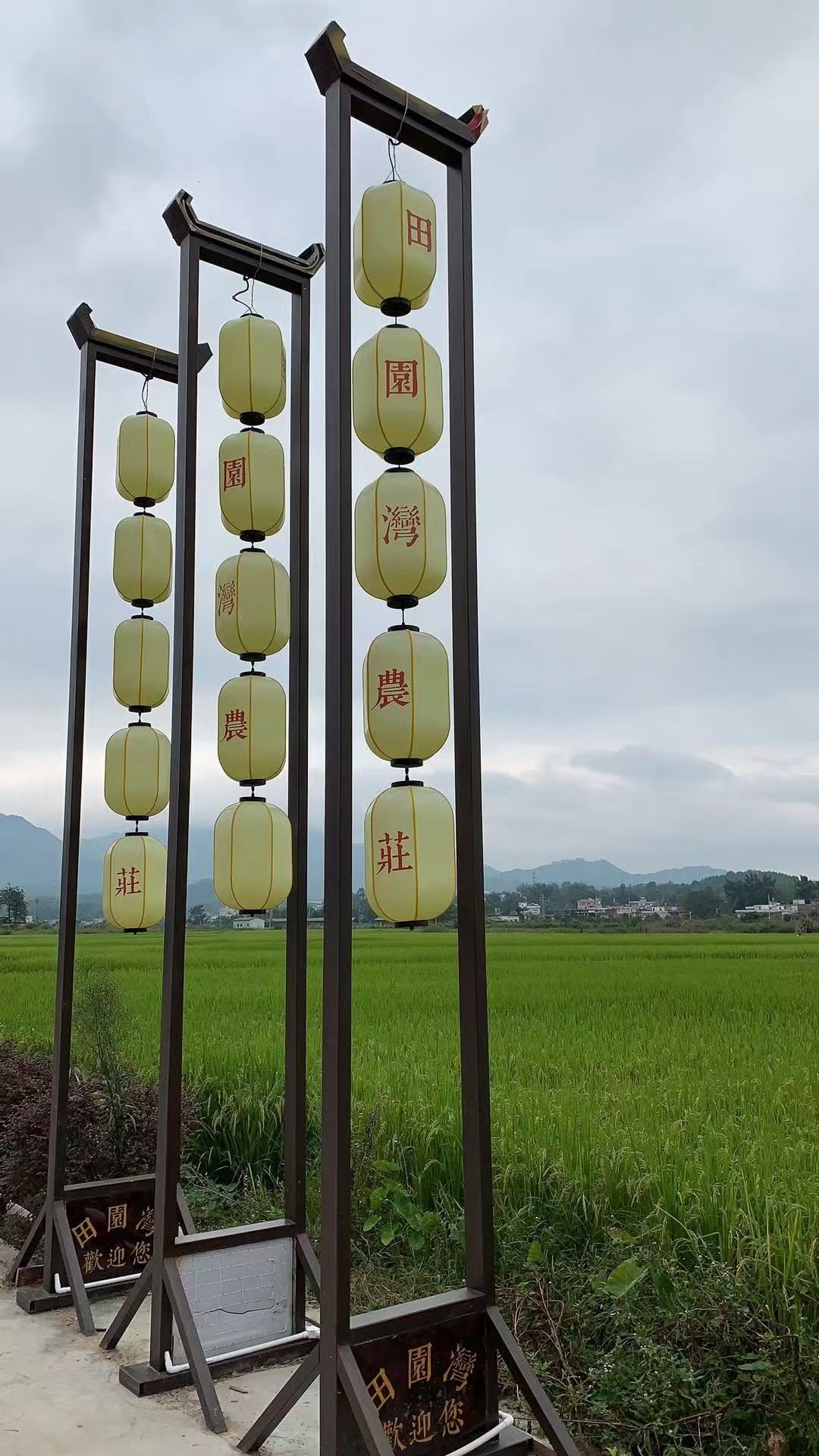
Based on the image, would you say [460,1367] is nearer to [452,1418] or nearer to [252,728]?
[452,1418]

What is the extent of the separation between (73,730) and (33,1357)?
6.08 ft

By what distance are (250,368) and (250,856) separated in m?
1.36

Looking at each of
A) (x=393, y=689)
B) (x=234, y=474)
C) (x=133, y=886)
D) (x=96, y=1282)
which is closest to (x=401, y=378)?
(x=393, y=689)

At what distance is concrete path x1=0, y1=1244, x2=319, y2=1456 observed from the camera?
7.93ft

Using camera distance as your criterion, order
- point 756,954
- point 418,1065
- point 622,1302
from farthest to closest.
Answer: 1. point 756,954
2. point 418,1065
3. point 622,1302

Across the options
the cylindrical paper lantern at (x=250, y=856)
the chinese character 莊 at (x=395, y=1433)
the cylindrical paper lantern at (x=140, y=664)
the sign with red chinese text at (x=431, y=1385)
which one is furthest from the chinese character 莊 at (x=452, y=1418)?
the cylindrical paper lantern at (x=140, y=664)

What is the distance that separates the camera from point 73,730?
3.73 meters

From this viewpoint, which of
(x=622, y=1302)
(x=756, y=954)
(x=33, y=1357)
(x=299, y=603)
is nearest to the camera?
(x=622, y=1302)

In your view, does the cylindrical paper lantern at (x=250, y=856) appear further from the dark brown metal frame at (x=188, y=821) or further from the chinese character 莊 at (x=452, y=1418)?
the chinese character 莊 at (x=452, y=1418)

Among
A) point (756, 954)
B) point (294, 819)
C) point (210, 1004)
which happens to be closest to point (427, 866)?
point (294, 819)

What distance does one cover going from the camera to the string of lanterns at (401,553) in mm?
2338

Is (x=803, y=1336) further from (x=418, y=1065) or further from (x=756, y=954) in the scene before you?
(x=756, y=954)

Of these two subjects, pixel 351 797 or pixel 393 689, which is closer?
pixel 351 797

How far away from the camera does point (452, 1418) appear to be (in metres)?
2.22
